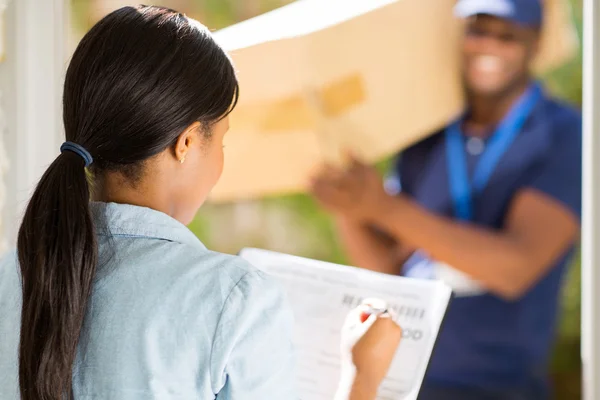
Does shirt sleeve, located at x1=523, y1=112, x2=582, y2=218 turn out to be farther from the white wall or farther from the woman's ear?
the white wall

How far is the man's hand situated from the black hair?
876 mm

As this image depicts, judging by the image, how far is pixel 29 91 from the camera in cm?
204

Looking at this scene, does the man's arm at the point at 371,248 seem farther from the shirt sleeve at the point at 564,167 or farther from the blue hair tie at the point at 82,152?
the blue hair tie at the point at 82,152

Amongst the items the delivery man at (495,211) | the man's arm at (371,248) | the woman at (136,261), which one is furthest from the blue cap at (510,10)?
the woman at (136,261)

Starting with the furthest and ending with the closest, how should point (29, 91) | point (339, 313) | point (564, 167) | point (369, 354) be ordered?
point (29, 91) → point (564, 167) → point (339, 313) → point (369, 354)

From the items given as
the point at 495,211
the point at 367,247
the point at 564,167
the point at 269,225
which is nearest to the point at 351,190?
the point at 367,247

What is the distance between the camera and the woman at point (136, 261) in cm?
79

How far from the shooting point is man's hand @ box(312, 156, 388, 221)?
1.70 meters

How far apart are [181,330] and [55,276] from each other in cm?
16

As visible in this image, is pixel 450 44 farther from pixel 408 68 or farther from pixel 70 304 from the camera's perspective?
pixel 70 304

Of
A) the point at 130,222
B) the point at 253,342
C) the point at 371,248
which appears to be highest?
the point at 130,222

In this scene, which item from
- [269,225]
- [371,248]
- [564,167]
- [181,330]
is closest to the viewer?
[181,330]

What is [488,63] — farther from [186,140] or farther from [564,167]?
[186,140]

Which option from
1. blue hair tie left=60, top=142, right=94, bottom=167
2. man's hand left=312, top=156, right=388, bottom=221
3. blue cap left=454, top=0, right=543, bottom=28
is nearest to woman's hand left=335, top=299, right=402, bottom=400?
blue hair tie left=60, top=142, right=94, bottom=167
